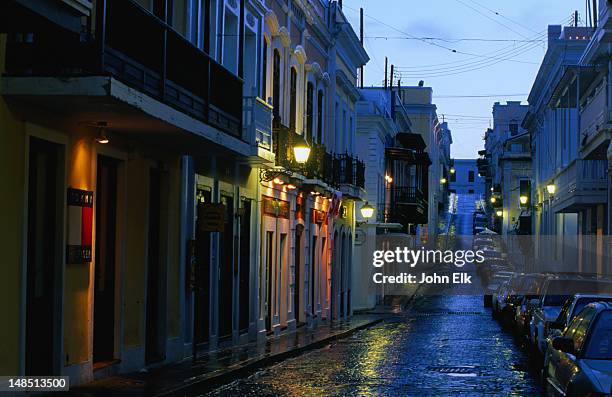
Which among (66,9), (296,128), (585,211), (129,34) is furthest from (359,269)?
(66,9)

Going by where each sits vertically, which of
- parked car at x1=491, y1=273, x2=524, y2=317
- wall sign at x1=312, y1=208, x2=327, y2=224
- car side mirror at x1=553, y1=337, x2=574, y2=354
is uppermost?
wall sign at x1=312, y1=208, x2=327, y2=224

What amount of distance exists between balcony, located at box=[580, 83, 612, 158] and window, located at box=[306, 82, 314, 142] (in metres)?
7.49

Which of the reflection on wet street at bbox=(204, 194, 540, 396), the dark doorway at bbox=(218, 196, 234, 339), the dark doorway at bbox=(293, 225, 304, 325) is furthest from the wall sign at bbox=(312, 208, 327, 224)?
the dark doorway at bbox=(218, 196, 234, 339)

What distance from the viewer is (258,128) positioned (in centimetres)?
2145

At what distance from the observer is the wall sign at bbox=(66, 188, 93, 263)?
1337cm

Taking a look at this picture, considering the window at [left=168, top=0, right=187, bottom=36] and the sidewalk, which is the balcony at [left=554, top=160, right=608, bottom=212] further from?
the window at [left=168, top=0, right=187, bottom=36]

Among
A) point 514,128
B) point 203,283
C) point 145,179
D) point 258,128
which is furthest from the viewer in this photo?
point 514,128

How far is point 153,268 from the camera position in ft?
56.3

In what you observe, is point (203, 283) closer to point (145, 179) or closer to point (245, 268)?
point (245, 268)

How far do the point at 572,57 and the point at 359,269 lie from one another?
11769mm

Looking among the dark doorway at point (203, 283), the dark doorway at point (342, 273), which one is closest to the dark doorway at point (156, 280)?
the dark doorway at point (203, 283)

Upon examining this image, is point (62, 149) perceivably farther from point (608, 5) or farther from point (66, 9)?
point (608, 5)

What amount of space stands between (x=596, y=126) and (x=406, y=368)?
12.7 metres

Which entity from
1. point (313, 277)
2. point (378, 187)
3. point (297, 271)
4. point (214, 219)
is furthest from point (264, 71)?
point (378, 187)
